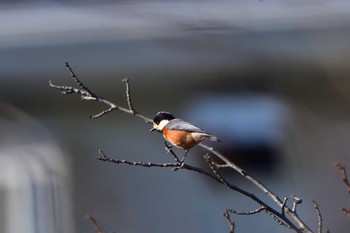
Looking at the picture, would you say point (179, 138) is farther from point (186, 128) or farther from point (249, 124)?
point (249, 124)

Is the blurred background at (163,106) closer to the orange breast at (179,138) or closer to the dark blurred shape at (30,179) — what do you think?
the dark blurred shape at (30,179)

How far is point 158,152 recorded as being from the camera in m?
6.44

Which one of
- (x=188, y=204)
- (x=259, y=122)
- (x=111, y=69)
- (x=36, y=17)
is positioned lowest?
(x=188, y=204)

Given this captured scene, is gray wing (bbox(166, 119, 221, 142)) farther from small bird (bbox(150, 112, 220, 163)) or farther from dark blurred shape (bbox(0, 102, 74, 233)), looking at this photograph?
dark blurred shape (bbox(0, 102, 74, 233))

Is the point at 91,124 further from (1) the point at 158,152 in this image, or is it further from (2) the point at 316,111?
(2) the point at 316,111

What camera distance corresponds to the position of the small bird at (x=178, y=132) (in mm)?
2705

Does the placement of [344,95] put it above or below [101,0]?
below

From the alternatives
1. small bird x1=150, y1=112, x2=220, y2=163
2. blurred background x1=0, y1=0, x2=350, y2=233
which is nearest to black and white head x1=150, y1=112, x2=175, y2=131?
small bird x1=150, y1=112, x2=220, y2=163

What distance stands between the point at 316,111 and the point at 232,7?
89 cm

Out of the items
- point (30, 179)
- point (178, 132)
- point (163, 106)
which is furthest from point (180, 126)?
point (30, 179)

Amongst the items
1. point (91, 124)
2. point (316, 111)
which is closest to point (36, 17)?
point (91, 124)

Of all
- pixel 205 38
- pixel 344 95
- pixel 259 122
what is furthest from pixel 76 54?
pixel 344 95

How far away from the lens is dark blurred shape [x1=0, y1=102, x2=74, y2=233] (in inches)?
248

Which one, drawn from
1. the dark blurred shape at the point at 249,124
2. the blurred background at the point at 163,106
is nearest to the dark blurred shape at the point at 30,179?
the blurred background at the point at 163,106
